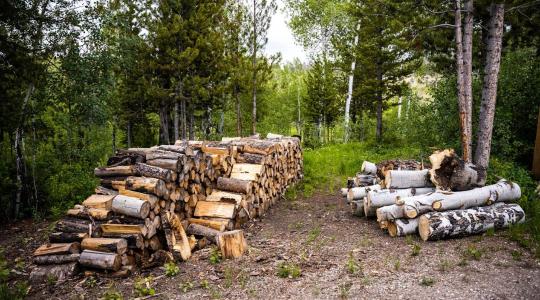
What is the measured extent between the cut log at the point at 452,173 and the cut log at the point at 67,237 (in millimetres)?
6343

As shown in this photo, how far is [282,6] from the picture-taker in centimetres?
2728

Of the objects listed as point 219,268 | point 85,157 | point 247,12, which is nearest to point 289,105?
point 247,12

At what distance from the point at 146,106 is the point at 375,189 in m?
15.1

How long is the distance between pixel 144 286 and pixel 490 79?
29.8ft

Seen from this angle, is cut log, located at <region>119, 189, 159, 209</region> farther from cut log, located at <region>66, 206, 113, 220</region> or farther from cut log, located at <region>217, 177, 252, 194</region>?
cut log, located at <region>217, 177, 252, 194</region>

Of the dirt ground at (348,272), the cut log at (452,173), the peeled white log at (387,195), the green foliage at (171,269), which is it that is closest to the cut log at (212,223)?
the dirt ground at (348,272)

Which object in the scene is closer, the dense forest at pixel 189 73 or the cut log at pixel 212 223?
the cut log at pixel 212 223

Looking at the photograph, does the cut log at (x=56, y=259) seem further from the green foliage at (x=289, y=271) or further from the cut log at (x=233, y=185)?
the cut log at (x=233, y=185)

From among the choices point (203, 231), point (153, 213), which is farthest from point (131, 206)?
point (203, 231)

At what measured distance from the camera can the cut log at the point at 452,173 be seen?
6.56 m

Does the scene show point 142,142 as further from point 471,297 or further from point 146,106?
point 471,297

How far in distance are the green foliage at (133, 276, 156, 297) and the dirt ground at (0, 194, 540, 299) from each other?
0.07 metres

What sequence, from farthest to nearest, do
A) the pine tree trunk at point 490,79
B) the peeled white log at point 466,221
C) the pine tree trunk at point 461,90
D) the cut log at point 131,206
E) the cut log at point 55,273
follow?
the pine tree trunk at point 461,90 → the pine tree trunk at point 490,79 → the peeled white log at point 466,221 → the cut log at point 131,206 → the cut log at point 55,273

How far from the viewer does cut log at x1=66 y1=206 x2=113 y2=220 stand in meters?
5.41
